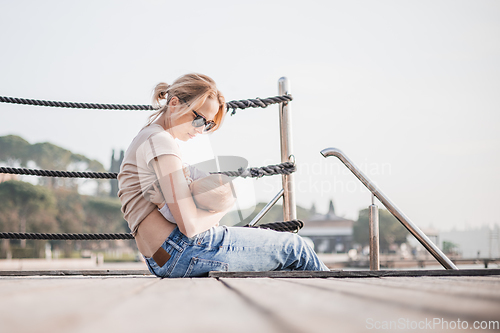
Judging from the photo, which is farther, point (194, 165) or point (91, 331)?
point (194, 165)

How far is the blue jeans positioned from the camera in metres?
1.44

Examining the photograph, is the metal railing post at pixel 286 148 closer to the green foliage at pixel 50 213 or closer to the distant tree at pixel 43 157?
the green foliage at pixel 50 213

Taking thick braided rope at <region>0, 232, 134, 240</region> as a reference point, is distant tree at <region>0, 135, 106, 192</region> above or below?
above

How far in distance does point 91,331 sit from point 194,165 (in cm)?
145

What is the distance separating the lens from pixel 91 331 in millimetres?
403

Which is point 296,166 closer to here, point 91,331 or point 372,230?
point 372,230

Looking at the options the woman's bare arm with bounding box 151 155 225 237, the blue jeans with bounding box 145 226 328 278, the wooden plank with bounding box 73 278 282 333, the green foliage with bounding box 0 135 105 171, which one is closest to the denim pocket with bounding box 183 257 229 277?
the blue jeans with bounding box 145 226 328 278

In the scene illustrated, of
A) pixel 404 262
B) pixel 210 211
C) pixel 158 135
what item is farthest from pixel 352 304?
pixel 404 262

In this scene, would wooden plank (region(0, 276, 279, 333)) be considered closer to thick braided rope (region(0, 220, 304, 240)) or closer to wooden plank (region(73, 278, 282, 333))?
wooden plank (region(73, 278, 282, 333))

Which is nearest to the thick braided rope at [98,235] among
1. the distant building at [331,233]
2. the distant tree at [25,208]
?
the distant tree at [25,208]

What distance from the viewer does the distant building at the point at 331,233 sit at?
6856 centimetres

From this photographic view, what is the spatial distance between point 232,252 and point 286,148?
2.74ft

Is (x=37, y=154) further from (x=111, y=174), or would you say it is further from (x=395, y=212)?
(x=395, y=212)

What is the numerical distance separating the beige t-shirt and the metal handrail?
0.84 metres
